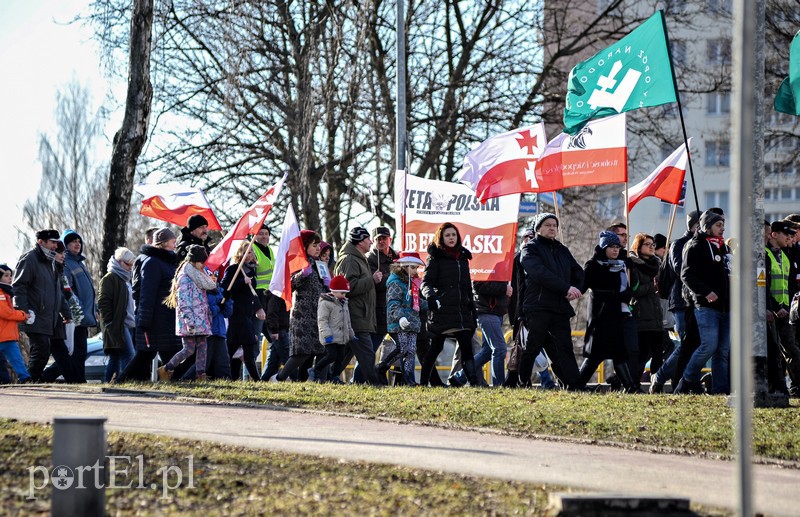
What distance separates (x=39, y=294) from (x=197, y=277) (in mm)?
2133

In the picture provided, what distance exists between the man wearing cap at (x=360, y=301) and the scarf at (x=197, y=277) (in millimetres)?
1746

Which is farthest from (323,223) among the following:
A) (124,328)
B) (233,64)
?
(124,328)

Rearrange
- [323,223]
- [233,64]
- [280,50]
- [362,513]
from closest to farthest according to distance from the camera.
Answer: [362,513], [233,64], [280,50], [323,223]

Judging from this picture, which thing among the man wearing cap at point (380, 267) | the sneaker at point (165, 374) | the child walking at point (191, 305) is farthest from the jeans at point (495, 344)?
the sneaker at point (165, 374)

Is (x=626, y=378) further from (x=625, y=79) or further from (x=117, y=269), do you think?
(x=117, y=269)

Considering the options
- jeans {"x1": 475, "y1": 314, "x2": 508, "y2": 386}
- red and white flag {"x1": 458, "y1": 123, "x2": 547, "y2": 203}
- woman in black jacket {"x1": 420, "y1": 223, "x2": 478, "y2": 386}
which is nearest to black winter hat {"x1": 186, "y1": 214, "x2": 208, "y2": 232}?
woman in black jacket {"x1": 420, "y1": 223, "x2": 478, "y2": 386}

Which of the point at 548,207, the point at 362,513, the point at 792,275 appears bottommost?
the point at 362,513

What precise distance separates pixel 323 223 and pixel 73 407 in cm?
1567

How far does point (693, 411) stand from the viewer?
11.0m

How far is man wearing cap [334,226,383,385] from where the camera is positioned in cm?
1471

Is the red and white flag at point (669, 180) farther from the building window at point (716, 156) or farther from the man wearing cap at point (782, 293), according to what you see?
the building window at point (716, 156)

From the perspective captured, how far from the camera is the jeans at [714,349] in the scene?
13.1 metres

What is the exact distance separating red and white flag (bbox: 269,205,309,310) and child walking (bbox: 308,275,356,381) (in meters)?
0.43

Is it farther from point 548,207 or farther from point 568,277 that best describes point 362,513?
point 548,207
